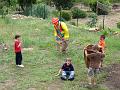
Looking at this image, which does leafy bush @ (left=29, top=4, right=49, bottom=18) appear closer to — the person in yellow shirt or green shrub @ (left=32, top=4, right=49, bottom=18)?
green shrub @ (left=32, top=4, right=49, bottom=18)

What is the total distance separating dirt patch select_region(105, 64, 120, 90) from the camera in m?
10.6

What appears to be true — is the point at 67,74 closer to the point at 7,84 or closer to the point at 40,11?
the point at 7,84

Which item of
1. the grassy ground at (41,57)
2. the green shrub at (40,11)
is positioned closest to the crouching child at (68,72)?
→ the grassy ground at (41,57)

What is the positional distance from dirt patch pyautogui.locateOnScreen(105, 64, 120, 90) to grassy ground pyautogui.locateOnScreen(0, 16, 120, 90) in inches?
7.7

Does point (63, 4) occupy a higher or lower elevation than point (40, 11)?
lower

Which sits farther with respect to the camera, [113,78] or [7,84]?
[113,78]

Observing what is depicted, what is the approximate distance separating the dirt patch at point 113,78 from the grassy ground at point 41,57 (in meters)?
0.20

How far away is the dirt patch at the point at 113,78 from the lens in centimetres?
1058

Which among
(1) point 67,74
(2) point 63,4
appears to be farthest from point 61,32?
(2) point 63,4

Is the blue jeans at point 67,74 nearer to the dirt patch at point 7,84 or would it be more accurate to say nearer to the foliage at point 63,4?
the dirt patch at point 7,84

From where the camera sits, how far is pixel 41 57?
12.9 m

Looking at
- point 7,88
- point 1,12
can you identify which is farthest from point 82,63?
point 1,12

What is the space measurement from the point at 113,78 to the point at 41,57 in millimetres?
2803

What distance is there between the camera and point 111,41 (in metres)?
15.5
